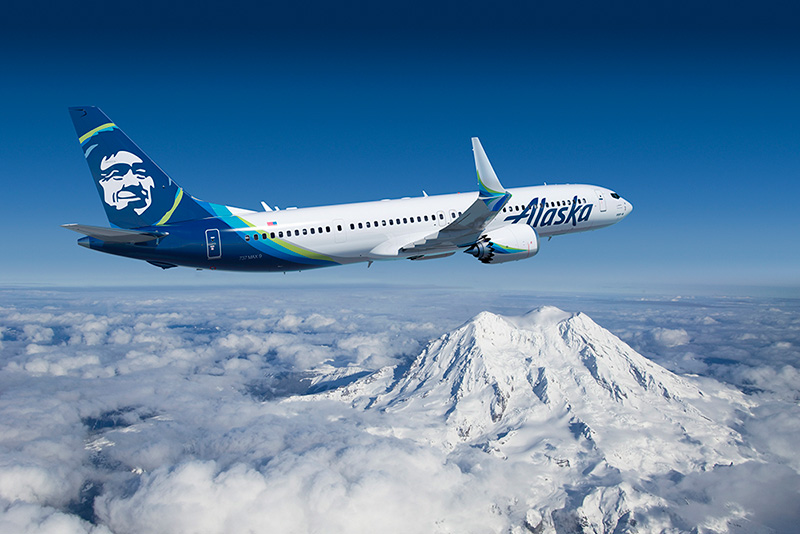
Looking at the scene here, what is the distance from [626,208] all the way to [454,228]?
2029cm

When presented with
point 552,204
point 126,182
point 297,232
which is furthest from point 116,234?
point 552,204

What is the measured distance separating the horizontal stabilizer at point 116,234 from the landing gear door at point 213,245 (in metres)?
2.33

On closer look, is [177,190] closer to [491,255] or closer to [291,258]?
[291,258]

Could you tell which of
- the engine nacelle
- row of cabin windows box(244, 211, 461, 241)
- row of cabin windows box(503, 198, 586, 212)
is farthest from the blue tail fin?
row of cabin windows box(503, 198, 586, 212)

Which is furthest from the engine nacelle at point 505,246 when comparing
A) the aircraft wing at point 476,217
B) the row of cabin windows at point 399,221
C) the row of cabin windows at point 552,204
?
the row of cabin windows at point 399,221

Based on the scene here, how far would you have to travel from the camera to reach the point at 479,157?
2859cm

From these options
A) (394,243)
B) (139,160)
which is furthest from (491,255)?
(139,160)

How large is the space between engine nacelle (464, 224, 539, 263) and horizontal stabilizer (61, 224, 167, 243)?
19724 mm

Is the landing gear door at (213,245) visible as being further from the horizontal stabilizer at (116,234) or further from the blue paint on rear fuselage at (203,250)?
the horizontal stabilizer at (116,234)

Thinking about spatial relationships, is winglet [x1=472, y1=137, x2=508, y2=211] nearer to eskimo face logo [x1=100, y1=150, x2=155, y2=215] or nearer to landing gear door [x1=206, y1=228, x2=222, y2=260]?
landing gear door [x1=206, y1=228, x2=222, y2=260]

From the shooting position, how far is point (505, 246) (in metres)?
33.0

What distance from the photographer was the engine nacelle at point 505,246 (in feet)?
108

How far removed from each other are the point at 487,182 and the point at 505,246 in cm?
561

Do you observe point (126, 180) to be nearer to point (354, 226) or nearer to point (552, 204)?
point (354, 226)
